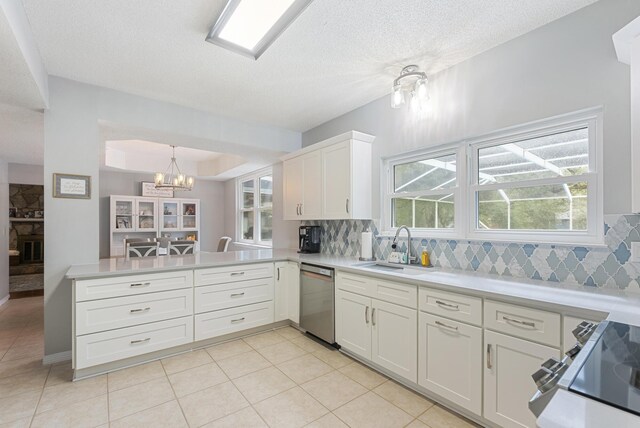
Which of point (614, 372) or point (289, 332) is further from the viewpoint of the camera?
point (289, 332)

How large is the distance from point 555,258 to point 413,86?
166 cm

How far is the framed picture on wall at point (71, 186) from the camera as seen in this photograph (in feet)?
8.64

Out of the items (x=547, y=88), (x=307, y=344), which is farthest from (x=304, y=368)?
(x=547, y=88)

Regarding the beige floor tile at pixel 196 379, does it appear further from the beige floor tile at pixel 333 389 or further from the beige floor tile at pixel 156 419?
the beige floor tile at pixel 333 389

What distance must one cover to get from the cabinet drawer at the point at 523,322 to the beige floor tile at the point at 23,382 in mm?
3215

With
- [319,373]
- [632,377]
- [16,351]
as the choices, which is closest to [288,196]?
[319,373]

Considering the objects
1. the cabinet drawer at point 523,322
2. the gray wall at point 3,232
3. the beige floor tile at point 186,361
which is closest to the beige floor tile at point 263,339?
the beige floor tile at point 186,361

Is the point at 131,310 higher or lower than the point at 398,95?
lower

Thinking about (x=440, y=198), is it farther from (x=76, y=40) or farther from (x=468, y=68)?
(x=76, y=40)

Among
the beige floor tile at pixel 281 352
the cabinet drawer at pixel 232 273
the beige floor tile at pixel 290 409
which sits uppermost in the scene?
the cabinet drawer at pixel 232 273

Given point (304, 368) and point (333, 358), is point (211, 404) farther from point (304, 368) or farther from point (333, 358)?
point (333, 358)

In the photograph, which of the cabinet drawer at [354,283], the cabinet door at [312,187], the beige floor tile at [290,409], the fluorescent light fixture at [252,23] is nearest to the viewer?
the fluorescent light fixture at [252,23]

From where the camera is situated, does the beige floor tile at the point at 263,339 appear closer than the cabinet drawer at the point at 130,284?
No

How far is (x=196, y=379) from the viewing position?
233cm
